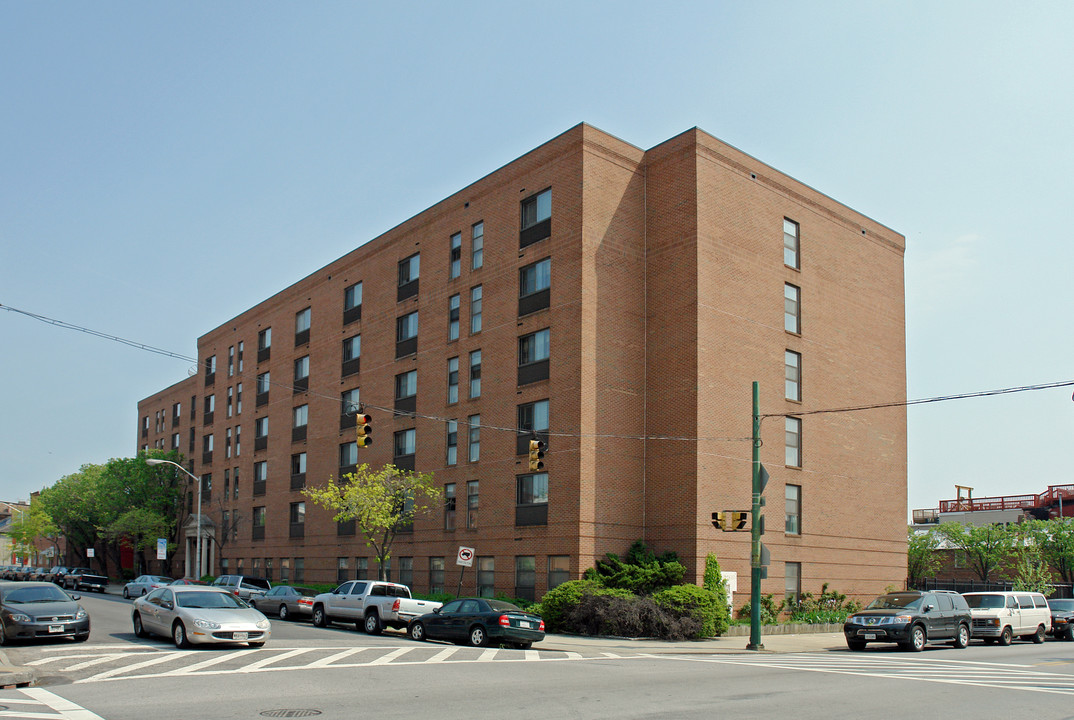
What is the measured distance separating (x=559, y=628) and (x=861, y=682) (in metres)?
16.1

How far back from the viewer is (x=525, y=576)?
3759 cm

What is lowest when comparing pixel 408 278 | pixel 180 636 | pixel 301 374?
pixel 180 636

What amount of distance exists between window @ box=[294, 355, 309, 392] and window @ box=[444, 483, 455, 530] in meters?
17.3

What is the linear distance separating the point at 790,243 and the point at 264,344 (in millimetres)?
36559

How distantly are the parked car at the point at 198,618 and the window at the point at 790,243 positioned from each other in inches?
1078

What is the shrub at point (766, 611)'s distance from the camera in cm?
3594

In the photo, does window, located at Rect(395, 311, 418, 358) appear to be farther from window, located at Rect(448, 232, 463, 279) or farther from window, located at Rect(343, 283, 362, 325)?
window, located at Rect(343, 283, 362, 325)

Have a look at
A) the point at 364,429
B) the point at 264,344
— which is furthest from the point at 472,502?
the point at 264,344

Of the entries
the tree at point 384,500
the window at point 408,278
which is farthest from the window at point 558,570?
the window at point 408,278

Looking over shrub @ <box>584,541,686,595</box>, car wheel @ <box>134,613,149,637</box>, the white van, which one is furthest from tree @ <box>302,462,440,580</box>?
the white van

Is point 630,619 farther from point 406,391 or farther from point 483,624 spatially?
point 406,391

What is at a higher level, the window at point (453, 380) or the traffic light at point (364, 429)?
the window at point (453, 380)

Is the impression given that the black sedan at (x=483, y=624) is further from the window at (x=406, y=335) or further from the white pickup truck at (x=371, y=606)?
the window at (x=406, y=335)

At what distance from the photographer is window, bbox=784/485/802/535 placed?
128ft
